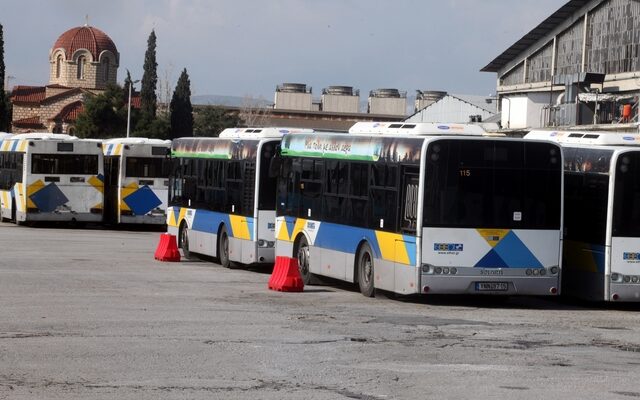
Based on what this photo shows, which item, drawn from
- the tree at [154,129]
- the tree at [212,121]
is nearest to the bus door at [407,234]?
the tree at [154,129]

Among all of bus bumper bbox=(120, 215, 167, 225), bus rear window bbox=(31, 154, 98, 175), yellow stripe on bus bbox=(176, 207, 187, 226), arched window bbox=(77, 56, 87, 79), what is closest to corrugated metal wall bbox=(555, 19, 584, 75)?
bus bumper bbox=(120, 215, 167, 225)

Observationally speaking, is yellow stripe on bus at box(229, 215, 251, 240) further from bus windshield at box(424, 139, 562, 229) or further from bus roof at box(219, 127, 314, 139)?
bus windshield at box(424, 139, 562, 229)

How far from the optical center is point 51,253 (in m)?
31.5

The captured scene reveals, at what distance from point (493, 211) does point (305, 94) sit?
12356cm

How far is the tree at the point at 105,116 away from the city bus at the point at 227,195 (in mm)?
71338

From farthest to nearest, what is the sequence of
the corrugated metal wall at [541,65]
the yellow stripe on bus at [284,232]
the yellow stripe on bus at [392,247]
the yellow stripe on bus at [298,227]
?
the corrugated metal wall at [541,65]
the yellow stripe on bus at [284,232]
the yellow stripe on bus at [298,227]
the yellow stripe on bus at [392,247]

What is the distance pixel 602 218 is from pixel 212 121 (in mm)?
92727

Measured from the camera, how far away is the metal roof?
65.8 m

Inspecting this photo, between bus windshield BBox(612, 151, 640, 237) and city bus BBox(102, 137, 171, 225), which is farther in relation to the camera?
city bus BBox(102, 137, 171, 225)

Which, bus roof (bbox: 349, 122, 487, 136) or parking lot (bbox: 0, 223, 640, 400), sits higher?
bus roof (bbox: 349, 122, 487, 136)

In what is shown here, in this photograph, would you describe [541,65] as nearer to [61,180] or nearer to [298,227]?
[61,180]

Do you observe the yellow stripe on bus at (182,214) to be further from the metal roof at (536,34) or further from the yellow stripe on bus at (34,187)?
the metal roof at (536,34)

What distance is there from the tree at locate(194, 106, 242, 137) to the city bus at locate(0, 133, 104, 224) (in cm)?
6575

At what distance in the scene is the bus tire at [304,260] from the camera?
82.1ft
